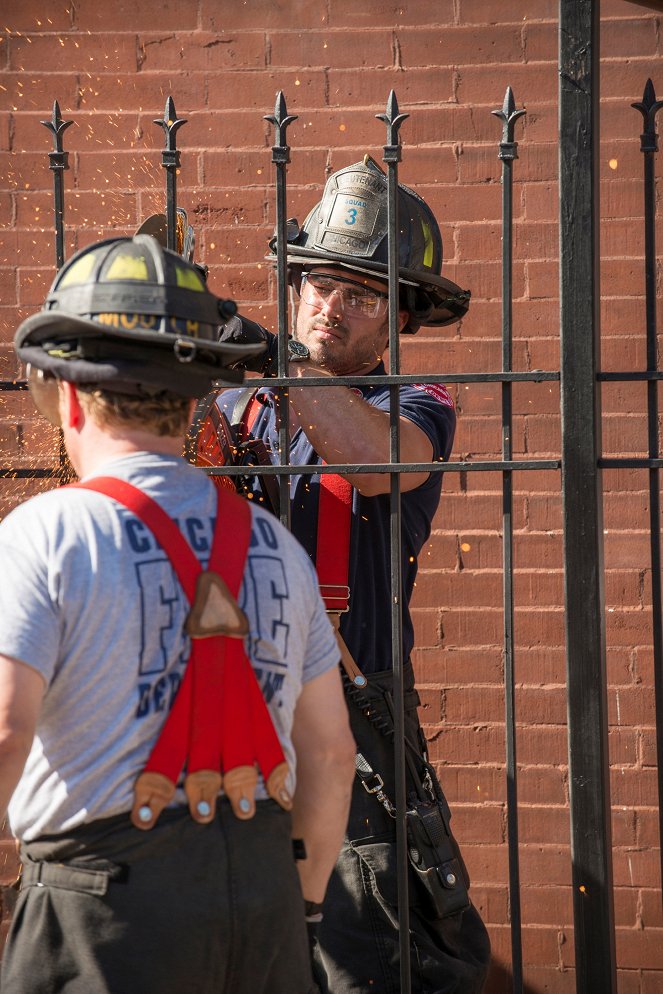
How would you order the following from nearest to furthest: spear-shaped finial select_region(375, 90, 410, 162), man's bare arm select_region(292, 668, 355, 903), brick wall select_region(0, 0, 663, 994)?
man's bare arm select_region(292, 668, 355, 903) < spear-shaped finial select_region(375, 90, 410, 162) < brick wall select_region(0, 0, 663, 994)

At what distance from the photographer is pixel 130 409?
1709 mm

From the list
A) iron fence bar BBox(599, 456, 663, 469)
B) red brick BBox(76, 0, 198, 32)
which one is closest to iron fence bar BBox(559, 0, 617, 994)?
iron fence bar BBox(599, 456, 663, 469)

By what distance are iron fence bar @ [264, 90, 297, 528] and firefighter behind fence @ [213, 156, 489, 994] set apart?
0.06 meters

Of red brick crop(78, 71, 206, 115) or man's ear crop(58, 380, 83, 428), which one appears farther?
red brick crop(78, 71, 206, 115)

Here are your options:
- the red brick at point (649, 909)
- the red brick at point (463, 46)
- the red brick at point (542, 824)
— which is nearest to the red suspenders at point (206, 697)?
the red brick at point (542, 824)

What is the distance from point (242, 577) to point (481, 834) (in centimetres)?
224

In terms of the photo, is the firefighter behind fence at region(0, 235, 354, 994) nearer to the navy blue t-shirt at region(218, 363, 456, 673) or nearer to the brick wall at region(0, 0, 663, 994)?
the navy blue t-shirt at region(218, 363, 456, 673)

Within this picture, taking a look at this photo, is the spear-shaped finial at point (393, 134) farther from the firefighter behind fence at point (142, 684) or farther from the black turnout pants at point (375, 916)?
the black turnout pants at point (375, 916)

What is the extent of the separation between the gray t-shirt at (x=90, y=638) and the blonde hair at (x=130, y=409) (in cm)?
8

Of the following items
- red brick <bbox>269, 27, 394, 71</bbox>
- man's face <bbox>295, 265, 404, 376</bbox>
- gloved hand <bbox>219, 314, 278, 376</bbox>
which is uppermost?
red brick <bbox>269, 27, 394, 71</bbox>

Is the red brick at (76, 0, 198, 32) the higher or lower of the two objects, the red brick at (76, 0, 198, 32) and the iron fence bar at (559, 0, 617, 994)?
the higher

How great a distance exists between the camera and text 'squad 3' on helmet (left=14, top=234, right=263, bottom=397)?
169cm

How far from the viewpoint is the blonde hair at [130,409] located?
1.70 metres

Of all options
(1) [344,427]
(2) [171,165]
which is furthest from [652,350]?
(2) [171,165]
